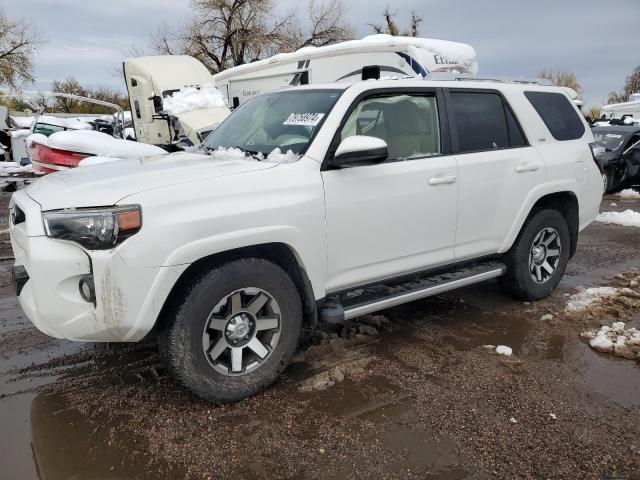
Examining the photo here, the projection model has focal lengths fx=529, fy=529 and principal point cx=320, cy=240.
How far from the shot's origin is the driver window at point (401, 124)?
3.73 metres

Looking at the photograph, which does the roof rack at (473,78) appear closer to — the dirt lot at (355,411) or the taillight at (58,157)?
the dirt lot at (355,411)

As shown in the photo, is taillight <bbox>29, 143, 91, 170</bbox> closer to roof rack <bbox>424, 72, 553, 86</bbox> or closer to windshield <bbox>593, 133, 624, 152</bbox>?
roof rack <bbox>424, 72, 553, 86</bbox>

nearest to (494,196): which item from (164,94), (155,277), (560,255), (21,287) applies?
(560,255)

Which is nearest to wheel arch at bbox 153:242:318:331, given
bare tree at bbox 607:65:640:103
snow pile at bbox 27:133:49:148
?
snow pile at bbox 27:133:49:148

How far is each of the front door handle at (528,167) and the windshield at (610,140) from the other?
364 inches

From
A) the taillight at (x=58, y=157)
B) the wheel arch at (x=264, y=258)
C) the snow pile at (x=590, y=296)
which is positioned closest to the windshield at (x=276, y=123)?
the wheel arch at (x=264, y=258)

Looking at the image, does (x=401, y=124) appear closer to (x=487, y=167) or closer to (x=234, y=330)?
(x=487, y=167)

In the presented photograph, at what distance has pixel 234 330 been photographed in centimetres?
308

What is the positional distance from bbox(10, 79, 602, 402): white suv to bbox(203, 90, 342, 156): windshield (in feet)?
0.05

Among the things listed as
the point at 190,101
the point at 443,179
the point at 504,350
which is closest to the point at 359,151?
the point at 443,179

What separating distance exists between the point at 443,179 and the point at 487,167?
0.55 meters

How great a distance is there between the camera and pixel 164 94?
11344mm

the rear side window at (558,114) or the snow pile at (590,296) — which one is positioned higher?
the rear side window at (558,114)

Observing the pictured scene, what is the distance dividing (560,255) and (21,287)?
4.49 m
